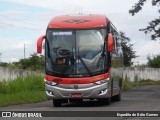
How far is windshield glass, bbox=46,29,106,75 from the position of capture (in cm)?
2217

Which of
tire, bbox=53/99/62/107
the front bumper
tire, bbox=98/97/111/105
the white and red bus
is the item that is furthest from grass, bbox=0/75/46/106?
tire, bbox=98/97/111/105

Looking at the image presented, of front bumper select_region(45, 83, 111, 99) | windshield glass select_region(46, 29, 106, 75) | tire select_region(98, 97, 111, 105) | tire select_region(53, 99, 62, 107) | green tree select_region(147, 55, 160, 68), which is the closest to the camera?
front bumper select_region(45, 83, 111, 99)

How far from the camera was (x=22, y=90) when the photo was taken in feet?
103

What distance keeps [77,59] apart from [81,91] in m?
1.38

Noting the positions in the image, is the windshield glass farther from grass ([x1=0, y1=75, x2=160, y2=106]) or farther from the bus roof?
grass ([x1=0, y1=75, x2=160, y2=106])

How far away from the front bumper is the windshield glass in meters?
0.59

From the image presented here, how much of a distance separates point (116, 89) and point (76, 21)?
16.1ft

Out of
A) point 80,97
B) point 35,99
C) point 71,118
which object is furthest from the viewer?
point 35,99

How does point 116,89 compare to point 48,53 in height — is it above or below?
below

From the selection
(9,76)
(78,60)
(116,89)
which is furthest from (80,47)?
(9,76)

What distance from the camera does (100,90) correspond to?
22.0m

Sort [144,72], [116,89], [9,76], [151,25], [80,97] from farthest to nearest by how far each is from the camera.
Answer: [144,72]
[151,25]
[9,76]
[116,89]
[80,97]

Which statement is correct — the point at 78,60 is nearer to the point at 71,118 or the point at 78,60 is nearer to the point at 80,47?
the point at 80,47

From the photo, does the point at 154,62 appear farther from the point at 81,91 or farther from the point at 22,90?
the point at 81,91
